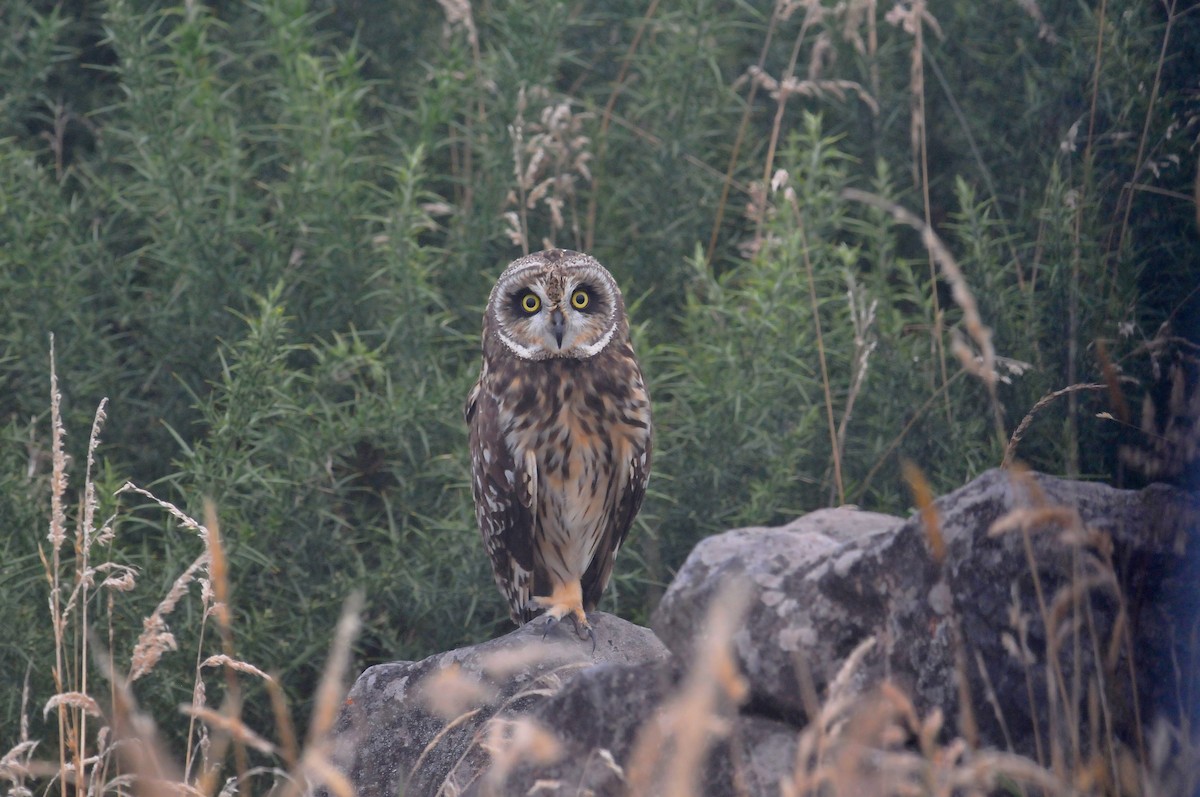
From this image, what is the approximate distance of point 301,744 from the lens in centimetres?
402

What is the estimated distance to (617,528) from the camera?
373 centimetres

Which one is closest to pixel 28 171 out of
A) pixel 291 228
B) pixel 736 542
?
pixel 291 228

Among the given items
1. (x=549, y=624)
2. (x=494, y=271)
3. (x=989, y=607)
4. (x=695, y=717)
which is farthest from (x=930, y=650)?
(x=494, y=271)

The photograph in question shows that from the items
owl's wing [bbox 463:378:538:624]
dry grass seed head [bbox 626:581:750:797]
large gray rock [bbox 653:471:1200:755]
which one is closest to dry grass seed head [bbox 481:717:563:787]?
dry grass seed head [bbox 626:581:750:797]

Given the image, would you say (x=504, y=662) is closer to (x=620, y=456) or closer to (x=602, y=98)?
(x=620, y=456)

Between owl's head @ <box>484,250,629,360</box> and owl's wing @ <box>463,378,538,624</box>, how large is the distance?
25 cm

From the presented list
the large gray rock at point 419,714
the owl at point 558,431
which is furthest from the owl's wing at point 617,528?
the large gray rock at point 419,714

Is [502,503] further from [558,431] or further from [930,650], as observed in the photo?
[930,650]

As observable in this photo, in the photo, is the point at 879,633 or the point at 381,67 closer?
the point at 879,633

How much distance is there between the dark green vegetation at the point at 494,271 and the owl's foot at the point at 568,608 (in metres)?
0.45

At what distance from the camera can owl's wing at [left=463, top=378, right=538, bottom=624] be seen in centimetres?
360

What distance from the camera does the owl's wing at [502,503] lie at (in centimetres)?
360

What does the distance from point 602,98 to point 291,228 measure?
1.56 meters

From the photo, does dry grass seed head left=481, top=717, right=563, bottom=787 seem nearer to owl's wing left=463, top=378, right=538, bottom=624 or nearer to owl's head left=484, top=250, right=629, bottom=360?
owl's wing left=463, top=378, right=538, bottom=624
